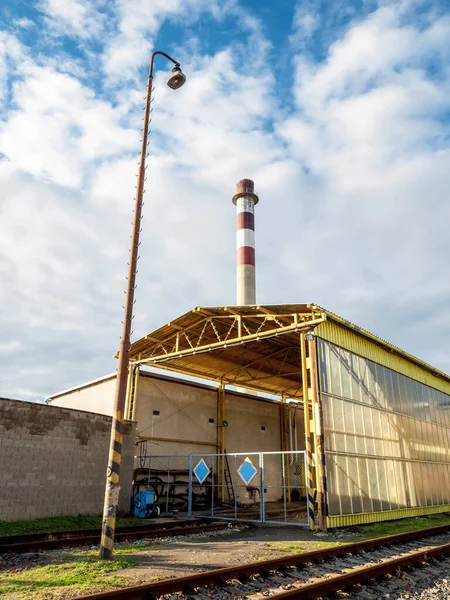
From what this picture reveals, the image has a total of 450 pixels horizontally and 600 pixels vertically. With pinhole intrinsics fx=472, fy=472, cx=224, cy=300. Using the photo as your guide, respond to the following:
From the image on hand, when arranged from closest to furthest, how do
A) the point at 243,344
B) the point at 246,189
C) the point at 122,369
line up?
the point at 122,369, the point at 243,344, the point at 246,189

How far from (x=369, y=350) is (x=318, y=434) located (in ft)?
17.1

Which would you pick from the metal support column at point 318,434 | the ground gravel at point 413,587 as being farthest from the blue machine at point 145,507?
the ground gravel at point 413,587

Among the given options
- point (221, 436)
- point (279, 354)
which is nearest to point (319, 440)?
point (279, 354)

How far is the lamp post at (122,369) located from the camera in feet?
28.6

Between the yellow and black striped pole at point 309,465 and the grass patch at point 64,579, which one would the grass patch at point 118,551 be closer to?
the grass patch at point 64,579

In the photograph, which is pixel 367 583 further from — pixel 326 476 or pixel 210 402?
pixel 210 402

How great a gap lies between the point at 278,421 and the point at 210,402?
5.96 meters

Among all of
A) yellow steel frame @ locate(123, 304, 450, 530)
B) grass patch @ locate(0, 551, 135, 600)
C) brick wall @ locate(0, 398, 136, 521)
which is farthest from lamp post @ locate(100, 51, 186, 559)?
yellow steel frame @ locate(123, 304, 450, 530)

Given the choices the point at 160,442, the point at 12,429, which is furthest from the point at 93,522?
the point at 160,442

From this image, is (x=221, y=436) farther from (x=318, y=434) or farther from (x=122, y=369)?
(x=122, y=369)

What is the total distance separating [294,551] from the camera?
33.3 feet

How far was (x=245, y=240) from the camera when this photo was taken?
3725 centimetres

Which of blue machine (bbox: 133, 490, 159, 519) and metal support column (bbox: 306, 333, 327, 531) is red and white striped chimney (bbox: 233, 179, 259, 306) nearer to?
blue machine (bbox: 133, 490, 159, 519)

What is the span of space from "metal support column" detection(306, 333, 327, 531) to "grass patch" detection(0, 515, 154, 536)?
553cm
